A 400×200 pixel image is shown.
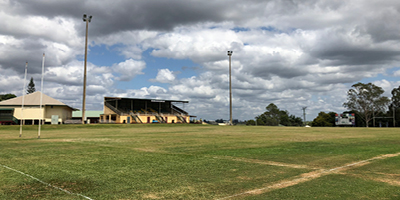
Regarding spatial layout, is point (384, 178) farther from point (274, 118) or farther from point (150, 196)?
point (274, 118)

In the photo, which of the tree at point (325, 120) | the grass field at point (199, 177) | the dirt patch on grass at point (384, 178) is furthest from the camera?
the tree at point (325, 120)

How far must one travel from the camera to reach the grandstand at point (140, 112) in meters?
82.1

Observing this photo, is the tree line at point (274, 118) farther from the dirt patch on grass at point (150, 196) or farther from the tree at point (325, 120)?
the dirt patch on grass at point (150, 196)

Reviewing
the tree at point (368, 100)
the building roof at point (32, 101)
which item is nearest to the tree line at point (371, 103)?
the tree at point (368, 100)

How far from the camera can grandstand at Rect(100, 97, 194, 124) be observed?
82.1 metres

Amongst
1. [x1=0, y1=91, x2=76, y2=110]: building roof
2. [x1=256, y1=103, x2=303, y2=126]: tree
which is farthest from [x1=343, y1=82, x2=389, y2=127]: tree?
[x1=0, y1=91, x2=76, y2=110]: building roof

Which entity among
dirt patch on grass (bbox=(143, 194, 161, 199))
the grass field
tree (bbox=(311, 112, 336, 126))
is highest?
tree (bbox=(311, 112, 336, 126))

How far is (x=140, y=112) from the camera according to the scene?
93000mm

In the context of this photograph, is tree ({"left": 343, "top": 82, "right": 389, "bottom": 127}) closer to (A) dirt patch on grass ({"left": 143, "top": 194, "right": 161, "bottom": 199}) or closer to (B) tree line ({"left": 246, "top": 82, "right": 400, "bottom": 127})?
(B) tree line ({"left": 246, "top": 82, "right": 400, "bottom": 127})

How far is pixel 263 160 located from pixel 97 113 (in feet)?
365

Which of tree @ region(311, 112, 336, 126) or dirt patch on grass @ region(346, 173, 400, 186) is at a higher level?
tree @ region(311, 112, 336, 126)

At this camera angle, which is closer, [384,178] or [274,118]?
[384,178]

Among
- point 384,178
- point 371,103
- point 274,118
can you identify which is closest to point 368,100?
point 371,103

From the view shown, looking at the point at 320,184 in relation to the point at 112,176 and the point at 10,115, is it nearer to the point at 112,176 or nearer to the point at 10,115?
the point at 112,176
